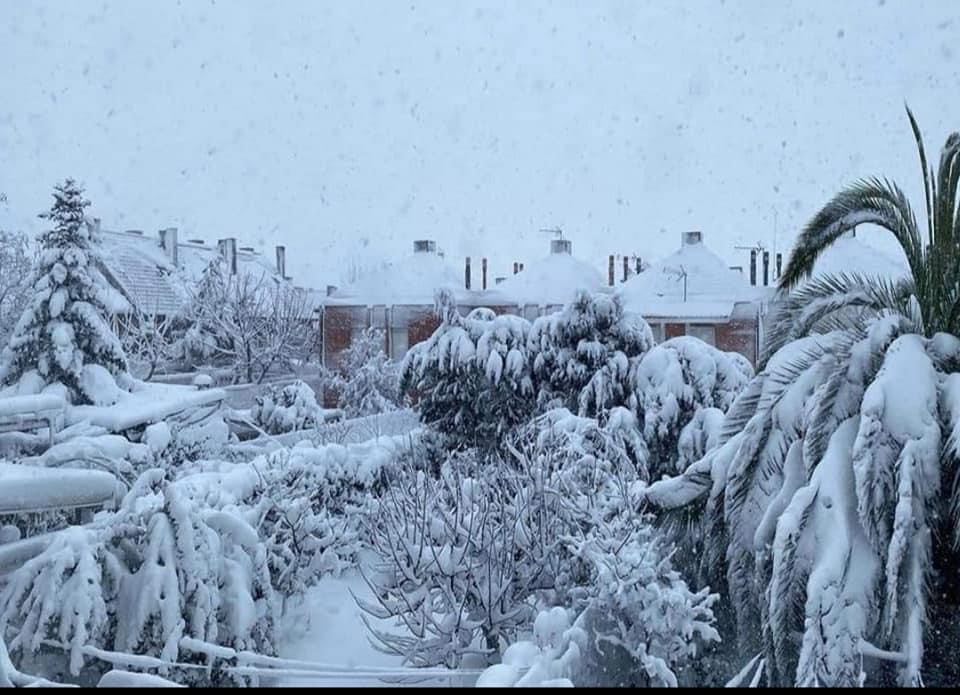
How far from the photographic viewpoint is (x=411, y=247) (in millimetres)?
28125

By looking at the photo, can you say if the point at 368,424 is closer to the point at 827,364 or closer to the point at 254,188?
the point at 827,364

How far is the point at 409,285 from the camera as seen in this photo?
25.8m

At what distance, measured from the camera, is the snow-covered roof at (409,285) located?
2539 centimetres

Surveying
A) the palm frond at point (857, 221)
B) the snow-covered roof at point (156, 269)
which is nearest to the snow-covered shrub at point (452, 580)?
the palm frond at point (857, 221)

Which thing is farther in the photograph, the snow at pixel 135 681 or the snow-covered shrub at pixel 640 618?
the snow-covered shrub at pixel 640 618

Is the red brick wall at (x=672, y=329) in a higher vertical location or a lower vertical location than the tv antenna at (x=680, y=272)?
lower

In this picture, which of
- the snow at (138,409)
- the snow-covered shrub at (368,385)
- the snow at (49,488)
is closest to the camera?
the snow at (49,488)

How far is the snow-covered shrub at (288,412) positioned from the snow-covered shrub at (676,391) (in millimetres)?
6794

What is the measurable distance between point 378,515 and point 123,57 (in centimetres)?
1104

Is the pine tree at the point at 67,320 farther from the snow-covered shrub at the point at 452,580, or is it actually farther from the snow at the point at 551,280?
the snow at the point at 551,280

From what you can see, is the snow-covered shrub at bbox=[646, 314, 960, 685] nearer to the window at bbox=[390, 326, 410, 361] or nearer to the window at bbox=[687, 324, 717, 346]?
the window at bbox=[687, 324, 717, 346]

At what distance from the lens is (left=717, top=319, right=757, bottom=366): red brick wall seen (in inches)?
837

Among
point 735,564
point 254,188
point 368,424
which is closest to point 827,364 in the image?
point 735,564

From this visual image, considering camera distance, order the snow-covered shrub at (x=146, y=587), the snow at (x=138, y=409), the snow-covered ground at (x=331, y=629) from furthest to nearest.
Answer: the snow at (x=138, y=409) → the snow-covered ground at (x=331, y=629) → the snow-covered shrub at (x=146, y=587)
